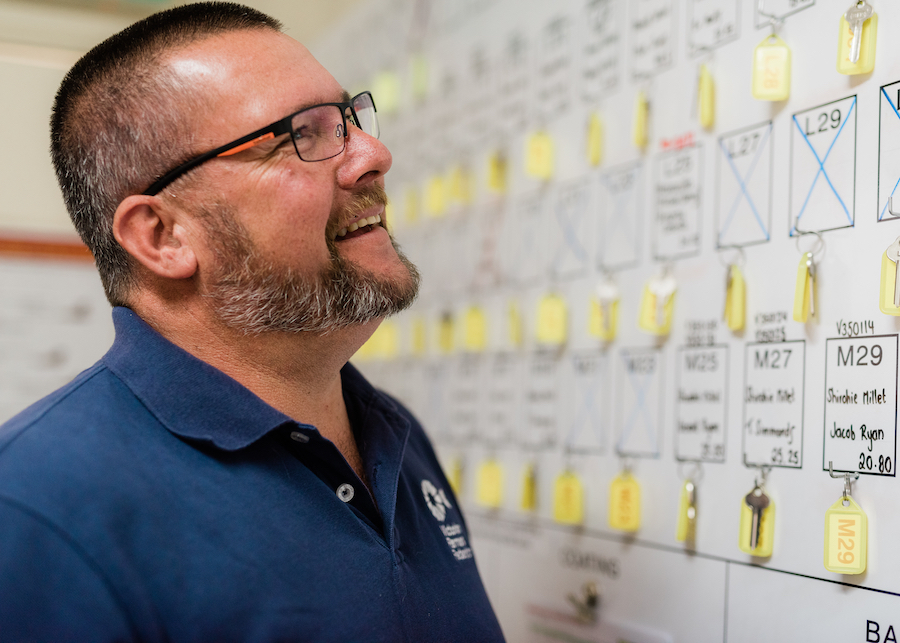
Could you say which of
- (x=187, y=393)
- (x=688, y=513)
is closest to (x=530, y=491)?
(x=688, y=513)

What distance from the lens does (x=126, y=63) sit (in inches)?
40.6

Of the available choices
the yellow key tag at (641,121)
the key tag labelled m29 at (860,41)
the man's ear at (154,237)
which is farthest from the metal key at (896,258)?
the man's ear at (154,237)

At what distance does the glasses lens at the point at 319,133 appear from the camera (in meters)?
1.01

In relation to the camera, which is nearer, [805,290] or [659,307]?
[805,290]

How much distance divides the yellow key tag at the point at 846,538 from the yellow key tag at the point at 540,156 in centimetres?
76

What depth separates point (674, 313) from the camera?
3.76ft

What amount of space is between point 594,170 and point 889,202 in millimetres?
537

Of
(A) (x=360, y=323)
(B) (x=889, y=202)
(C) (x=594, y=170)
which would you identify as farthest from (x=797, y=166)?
(A) (x=360, y=323)

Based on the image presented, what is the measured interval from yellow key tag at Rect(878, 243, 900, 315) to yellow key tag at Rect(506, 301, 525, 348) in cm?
72

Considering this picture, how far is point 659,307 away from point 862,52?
414 mm

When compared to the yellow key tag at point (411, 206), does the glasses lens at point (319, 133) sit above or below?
below

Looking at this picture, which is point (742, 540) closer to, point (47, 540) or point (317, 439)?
point (317, 439)

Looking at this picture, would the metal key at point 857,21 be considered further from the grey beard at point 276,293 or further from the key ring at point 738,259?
the grey beard at point 276,293

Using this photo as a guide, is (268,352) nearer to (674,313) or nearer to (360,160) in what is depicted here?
(360,160)
